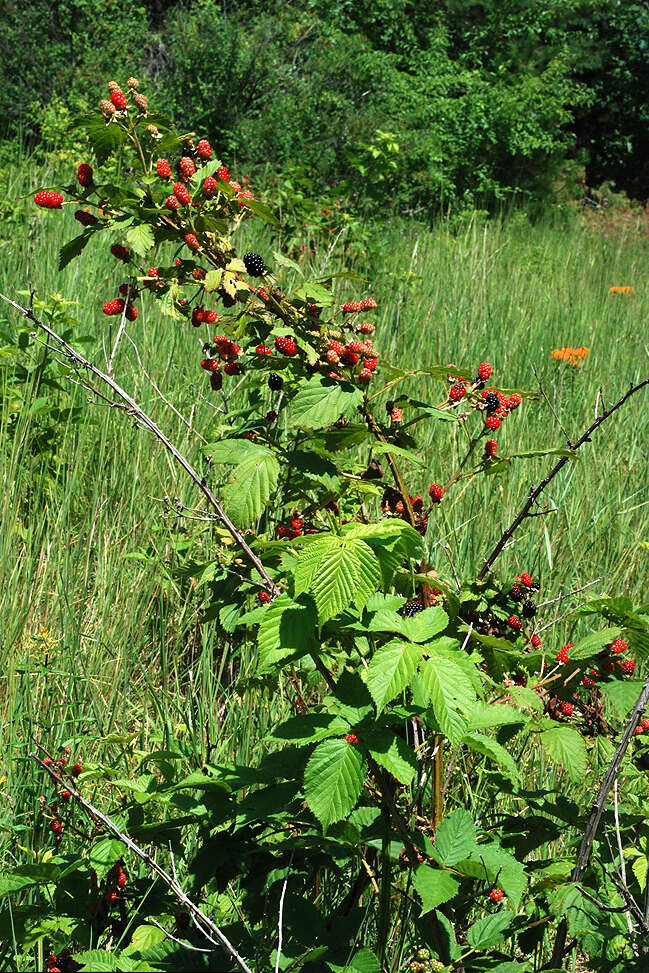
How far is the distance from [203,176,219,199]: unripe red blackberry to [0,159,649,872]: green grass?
2.02ft

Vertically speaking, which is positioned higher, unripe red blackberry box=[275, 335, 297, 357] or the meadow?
unripe red blackberry box=[275, 335, 297, 357]

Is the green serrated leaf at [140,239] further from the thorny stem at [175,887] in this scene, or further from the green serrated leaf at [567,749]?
the green serrated leaf at [567,749]

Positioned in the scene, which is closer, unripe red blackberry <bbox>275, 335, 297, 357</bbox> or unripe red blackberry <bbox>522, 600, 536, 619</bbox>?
unripe red blackberry <bbox>275, 335, 297, 357</bbox>

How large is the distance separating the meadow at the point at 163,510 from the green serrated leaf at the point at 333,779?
0.38m

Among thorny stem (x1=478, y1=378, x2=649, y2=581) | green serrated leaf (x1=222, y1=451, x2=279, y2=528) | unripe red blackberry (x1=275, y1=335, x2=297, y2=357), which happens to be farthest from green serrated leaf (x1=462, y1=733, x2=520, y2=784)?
unripe red blackberry (x1=275, y1=335, x2=297, y2=357)

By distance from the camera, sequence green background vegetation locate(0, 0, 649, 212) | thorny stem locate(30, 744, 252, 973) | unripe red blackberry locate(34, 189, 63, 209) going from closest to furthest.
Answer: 1. thorny stem locate(30, 744, 252, 973)
2. unripe red blackberry locate(34, 189, 63, 209)
3. green background vegetation locate(0, 0, 649, 212)

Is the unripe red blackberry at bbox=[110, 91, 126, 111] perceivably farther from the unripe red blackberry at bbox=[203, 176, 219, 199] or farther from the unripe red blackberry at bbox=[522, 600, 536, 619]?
the unripe red blackberry at bbox=[522, 600, 536, 619]

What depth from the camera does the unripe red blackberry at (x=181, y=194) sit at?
134 centimetres

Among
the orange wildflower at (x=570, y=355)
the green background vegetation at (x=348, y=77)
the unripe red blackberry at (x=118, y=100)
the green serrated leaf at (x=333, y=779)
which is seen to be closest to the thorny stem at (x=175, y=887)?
the green serrated leaf at (x=333, y=779)

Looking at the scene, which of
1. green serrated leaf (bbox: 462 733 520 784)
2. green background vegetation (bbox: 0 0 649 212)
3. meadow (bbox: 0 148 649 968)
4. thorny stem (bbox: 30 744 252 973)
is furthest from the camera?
green background vegetation (bbox: 0 0 649 212)

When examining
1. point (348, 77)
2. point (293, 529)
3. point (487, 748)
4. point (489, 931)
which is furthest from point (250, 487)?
point (348, 77)

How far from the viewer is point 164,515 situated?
5.01 ft

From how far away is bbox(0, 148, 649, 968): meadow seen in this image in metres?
1.96

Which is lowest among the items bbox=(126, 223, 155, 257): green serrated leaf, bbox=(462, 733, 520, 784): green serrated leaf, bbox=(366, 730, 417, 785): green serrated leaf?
bbox=(462, 733, 520, 784): green serrated leaf
